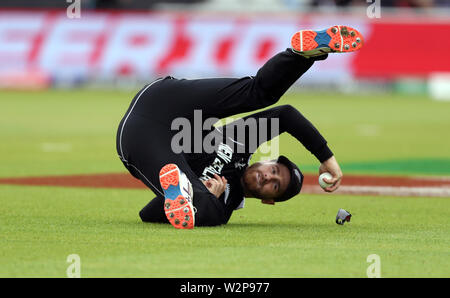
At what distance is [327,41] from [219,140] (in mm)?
1382

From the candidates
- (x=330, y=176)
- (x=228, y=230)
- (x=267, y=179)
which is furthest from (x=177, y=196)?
(x=330, y=176)

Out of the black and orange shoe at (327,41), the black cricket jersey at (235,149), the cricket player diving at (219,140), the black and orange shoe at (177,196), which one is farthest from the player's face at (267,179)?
the black and orange shoe at (327,41)

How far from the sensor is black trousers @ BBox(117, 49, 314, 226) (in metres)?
7.81

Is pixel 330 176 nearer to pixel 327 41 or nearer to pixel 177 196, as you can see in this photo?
pixel 327 41

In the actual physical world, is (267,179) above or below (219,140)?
below

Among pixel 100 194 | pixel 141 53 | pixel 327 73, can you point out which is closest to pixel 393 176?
pixel 100 194

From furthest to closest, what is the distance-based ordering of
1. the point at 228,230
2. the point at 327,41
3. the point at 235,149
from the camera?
the point at 235,149 < the point at 228,230 < the point at 327,41

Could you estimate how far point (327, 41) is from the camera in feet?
24.7

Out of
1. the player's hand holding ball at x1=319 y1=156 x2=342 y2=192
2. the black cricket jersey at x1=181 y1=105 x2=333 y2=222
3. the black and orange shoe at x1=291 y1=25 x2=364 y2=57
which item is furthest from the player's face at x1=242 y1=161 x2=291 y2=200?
the black and orange shoe at x1=291 y1=25 x2=364 y2=57

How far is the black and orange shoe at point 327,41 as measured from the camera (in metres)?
7.54

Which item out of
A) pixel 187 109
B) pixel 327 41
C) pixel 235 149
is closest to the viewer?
pixel 327 41

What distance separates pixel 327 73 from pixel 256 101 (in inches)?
859
